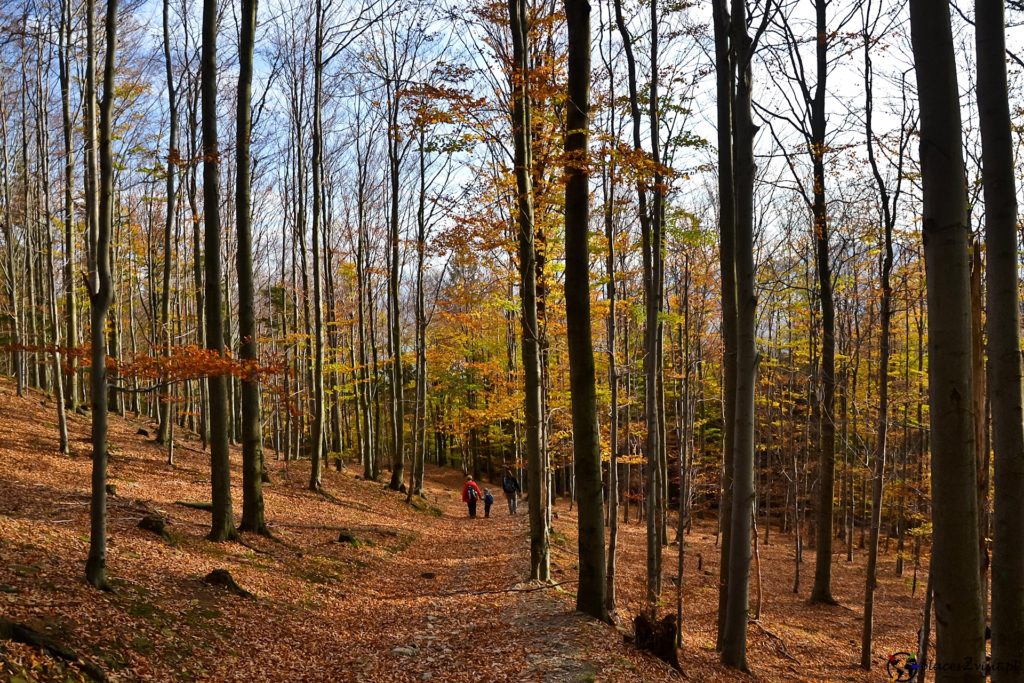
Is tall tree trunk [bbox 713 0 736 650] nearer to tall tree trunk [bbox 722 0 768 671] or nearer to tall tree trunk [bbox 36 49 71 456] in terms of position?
tall tree trunk [bbox 722 0 768 671]

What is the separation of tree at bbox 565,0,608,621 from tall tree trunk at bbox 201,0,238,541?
573 centimetres

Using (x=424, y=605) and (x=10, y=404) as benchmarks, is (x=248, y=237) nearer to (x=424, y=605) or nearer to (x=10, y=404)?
(x=424, y=605)

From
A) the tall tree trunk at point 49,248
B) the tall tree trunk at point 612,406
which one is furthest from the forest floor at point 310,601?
the tall tree trunk at point 612,406

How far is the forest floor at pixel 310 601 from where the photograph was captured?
6.25 metres

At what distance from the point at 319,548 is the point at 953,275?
11.2m

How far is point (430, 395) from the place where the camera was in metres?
38.3

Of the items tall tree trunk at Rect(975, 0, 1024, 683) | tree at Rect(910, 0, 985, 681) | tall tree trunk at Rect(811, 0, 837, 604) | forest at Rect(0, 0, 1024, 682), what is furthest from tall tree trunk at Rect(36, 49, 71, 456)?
tall tree trunk at Rect(811, 0, 837, 604)

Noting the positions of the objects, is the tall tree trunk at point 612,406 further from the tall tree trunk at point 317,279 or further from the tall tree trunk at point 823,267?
the tall tree trunk at point 317,279

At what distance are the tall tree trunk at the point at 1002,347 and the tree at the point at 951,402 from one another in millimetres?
469

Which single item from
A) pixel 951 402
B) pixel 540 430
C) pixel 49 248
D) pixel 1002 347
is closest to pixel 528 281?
pixel 540 430

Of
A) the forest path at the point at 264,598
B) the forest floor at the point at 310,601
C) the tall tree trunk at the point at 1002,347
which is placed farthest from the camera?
the forest floor at the point at 310,601


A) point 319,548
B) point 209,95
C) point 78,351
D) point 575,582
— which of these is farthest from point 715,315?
point 78,351

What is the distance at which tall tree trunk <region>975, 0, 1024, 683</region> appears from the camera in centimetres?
360

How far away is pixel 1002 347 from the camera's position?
3756 mm
